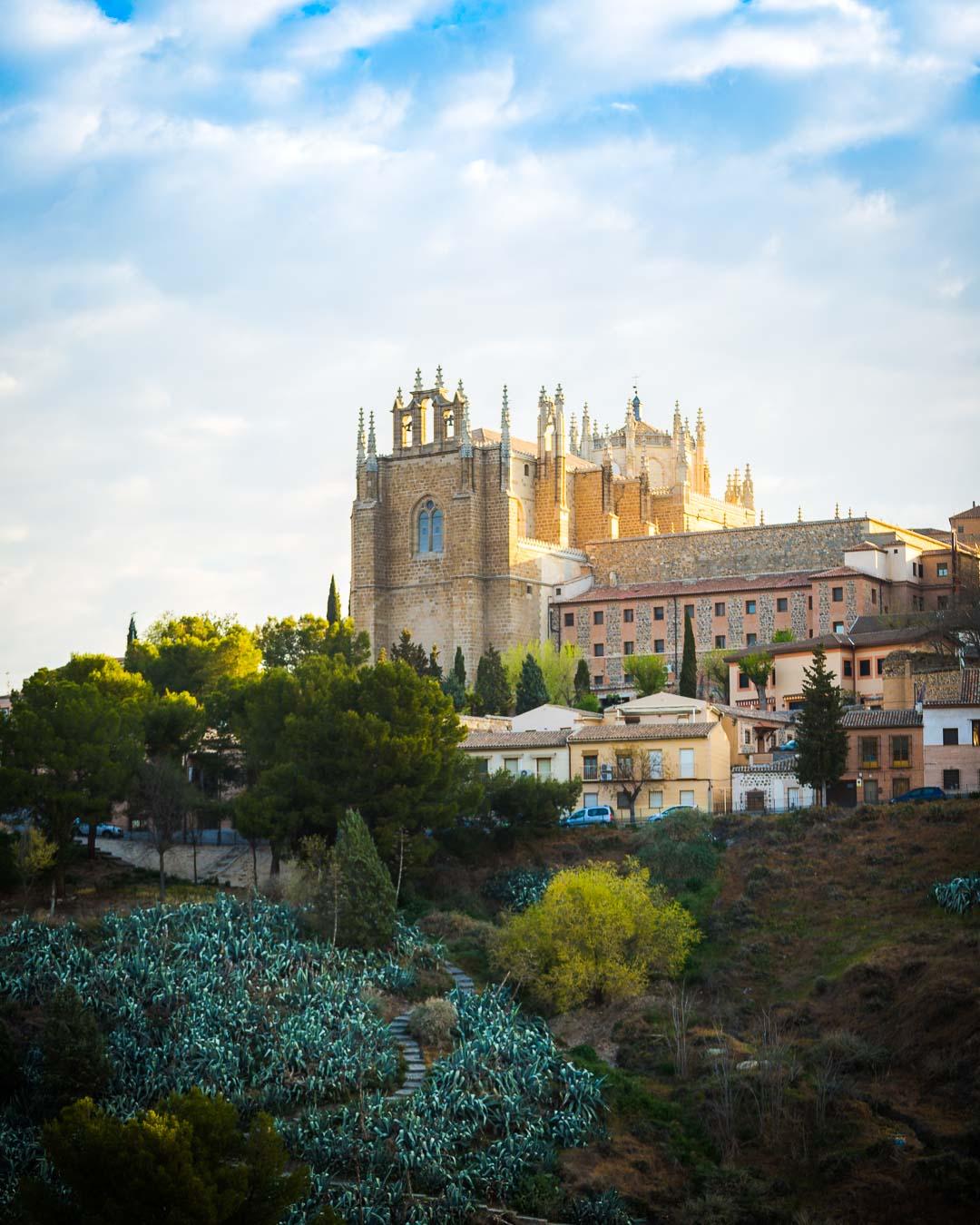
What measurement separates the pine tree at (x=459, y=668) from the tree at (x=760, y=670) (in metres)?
10.1

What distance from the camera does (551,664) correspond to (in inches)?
2859

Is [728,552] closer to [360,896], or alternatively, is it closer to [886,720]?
[886,720]

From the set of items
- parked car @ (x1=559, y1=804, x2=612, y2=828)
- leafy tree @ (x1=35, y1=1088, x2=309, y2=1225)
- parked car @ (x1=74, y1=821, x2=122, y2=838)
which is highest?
parked car @ (x1=559, y1=804, x2=612, y2=828)

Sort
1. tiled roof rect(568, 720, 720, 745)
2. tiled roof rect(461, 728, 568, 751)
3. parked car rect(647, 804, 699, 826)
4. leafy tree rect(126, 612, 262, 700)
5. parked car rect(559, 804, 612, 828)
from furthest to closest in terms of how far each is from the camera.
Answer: leafy tree rect(126, 612, 262, 700) → tiled roof rect(461, 728, 568, 751) → tiled roof rect(568, 720, 720, 745) → parked car rect(559, 804, 612, 828) → parked car rect(647, 804, 699, 826)

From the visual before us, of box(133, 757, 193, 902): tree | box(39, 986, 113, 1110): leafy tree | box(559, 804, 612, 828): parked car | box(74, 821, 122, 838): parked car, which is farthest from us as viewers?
box(74, 821, 122, 838): parked car

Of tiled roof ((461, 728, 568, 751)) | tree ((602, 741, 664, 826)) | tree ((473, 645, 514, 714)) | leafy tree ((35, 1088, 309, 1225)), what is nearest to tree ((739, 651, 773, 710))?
tree ((473, 645, 514, 714))

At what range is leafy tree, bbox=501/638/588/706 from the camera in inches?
2773

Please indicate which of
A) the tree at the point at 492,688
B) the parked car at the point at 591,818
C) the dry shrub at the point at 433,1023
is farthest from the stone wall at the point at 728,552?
the dry shrub at the point at 433,1023

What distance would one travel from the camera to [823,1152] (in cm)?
3036

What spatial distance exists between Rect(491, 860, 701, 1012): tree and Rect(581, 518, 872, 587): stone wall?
3736 centimetres

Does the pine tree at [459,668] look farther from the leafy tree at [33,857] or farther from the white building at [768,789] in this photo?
the leafy tree at [33,857]

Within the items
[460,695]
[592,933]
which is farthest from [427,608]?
[592,933]

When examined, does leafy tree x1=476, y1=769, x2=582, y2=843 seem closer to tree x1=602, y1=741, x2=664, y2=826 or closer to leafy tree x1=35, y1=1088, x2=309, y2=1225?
tree x1=602, y1=741, x2=664, y2=826

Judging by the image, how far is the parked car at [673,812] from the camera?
46.1m
